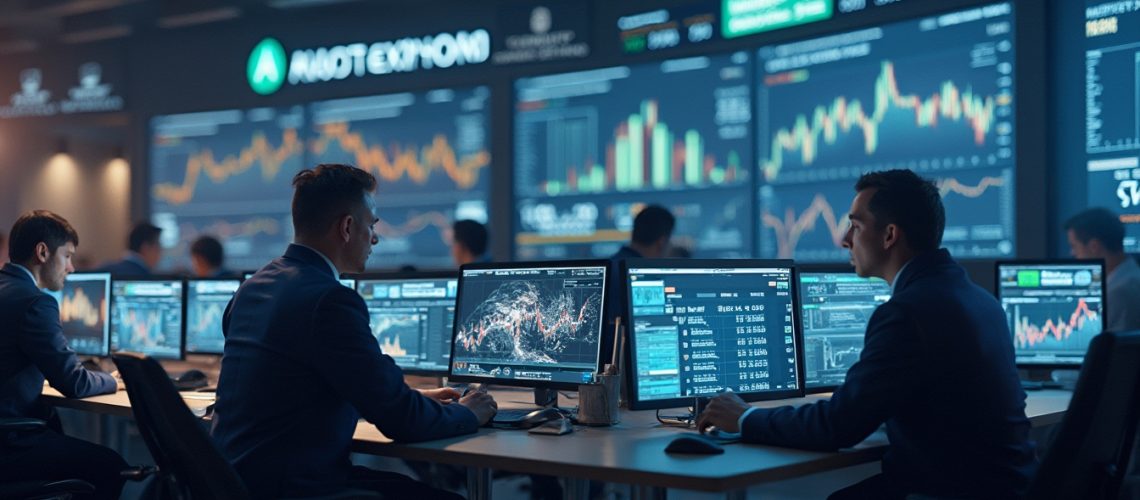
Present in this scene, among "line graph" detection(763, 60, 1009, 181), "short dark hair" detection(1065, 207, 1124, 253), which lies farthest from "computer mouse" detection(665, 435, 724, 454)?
"line graph" detection(763, 60, 1009, 181)

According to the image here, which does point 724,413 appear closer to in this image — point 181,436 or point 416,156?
point 181,436

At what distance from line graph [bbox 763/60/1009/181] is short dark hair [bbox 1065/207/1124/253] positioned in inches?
23.4

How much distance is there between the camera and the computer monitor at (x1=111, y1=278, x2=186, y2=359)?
441cm

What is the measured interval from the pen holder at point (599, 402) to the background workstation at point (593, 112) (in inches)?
105

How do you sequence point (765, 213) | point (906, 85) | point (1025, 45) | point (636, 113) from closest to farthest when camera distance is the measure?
1. point (1025, 45)
2. point (906, 85)
3. point (765, 213)
4. point (636, 113)

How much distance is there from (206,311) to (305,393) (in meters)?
2.29

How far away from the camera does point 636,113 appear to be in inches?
233

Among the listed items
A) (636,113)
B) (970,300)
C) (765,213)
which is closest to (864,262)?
(970,300)

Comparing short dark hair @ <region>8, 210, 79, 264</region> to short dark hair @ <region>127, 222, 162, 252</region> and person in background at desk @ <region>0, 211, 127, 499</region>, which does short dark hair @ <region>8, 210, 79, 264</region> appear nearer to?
person in background at desk @ <region>0, 211, 127, 499</region>

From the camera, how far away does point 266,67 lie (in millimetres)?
7309

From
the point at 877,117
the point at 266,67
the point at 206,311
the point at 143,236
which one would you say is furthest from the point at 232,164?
the point at 877,117

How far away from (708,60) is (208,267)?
10.1ft

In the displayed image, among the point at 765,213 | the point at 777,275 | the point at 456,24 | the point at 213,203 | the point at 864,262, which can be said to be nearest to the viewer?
the point at 864,262

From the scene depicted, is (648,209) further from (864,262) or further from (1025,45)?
(864,262)
